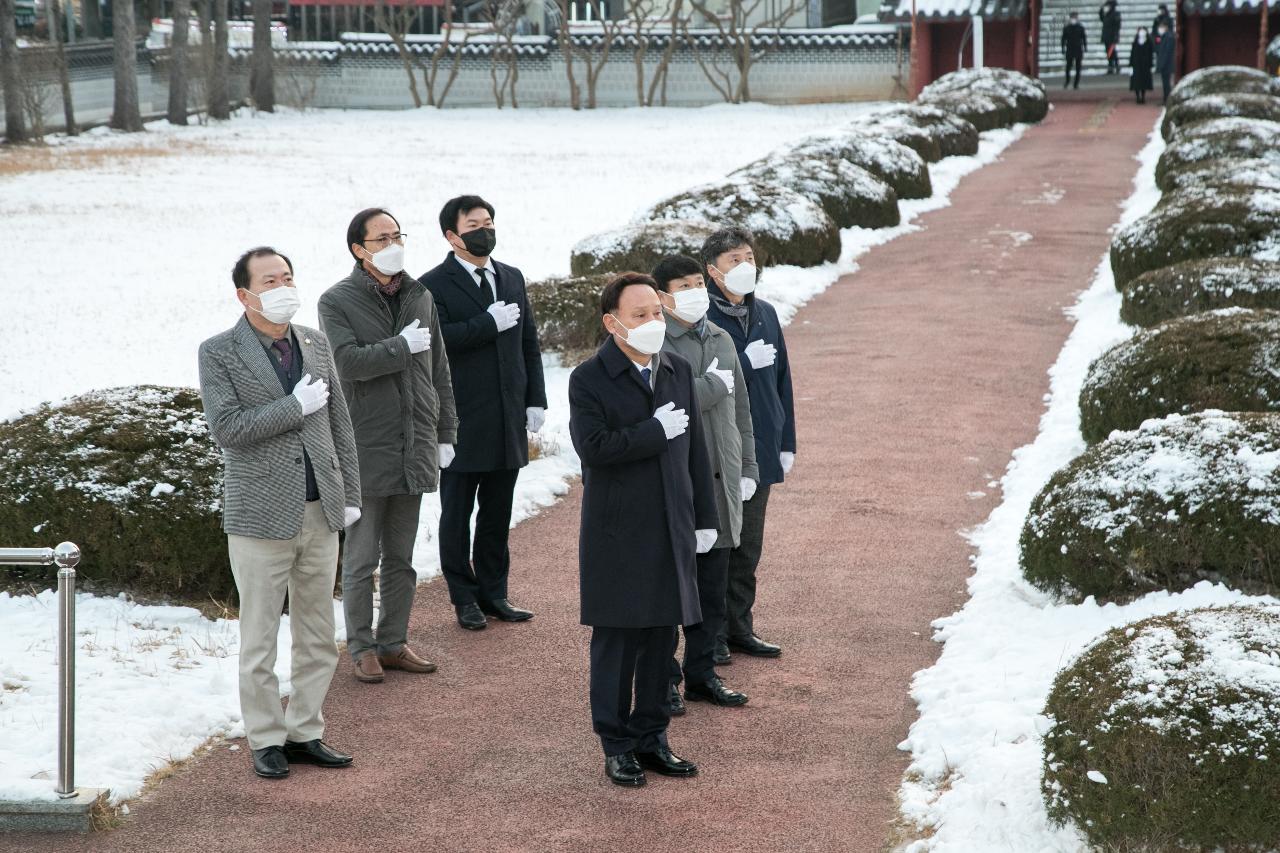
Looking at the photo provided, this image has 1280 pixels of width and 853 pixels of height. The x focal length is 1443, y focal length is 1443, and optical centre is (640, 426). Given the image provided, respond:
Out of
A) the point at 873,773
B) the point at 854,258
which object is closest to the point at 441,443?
the point at 873,773

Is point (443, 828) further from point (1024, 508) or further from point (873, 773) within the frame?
point (1024, 508)

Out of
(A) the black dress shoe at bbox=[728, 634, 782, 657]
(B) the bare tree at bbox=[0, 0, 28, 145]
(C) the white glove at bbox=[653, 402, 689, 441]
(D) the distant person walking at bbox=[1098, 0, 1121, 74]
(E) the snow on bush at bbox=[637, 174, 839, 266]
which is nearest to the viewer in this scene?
(C) the white glove at bbox=[653, 402, 689, 441]

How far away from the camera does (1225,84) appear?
94.6 feet

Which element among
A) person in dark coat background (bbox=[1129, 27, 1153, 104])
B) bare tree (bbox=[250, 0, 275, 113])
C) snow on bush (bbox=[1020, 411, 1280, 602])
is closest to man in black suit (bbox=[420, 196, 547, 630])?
snow on bush (bbox=[1020, 411, 1280, 602])

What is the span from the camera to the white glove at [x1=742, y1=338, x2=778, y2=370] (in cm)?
612

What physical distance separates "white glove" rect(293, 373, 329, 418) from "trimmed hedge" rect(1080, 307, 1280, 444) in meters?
5.13

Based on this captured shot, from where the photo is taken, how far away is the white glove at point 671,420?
5.01m

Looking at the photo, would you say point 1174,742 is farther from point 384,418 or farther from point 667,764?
point 384,418

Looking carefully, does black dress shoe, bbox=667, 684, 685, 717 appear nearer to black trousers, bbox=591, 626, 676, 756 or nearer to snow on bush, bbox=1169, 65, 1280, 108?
black trousers, bbox=591, 626, 676, 756

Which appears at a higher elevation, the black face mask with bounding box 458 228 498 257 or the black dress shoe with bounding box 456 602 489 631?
the black face mask with bounding box 458 228 498 257

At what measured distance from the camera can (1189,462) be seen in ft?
21.2

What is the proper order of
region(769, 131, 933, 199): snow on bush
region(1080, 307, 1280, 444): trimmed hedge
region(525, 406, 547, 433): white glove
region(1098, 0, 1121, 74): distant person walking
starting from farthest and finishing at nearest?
1. region(1098, 0, 1121, 74): distant person walking
2. region(769, 131, 933, 199): snow on bush
3. region(1080, 307, 1280, 444): trimmed hedge
4. region(525, 406, 547, 433): white glove

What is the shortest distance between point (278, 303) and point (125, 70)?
1421 inches

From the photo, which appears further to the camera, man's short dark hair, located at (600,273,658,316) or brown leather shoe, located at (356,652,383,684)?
brown leather shoe, located at (356,652,383,684)
